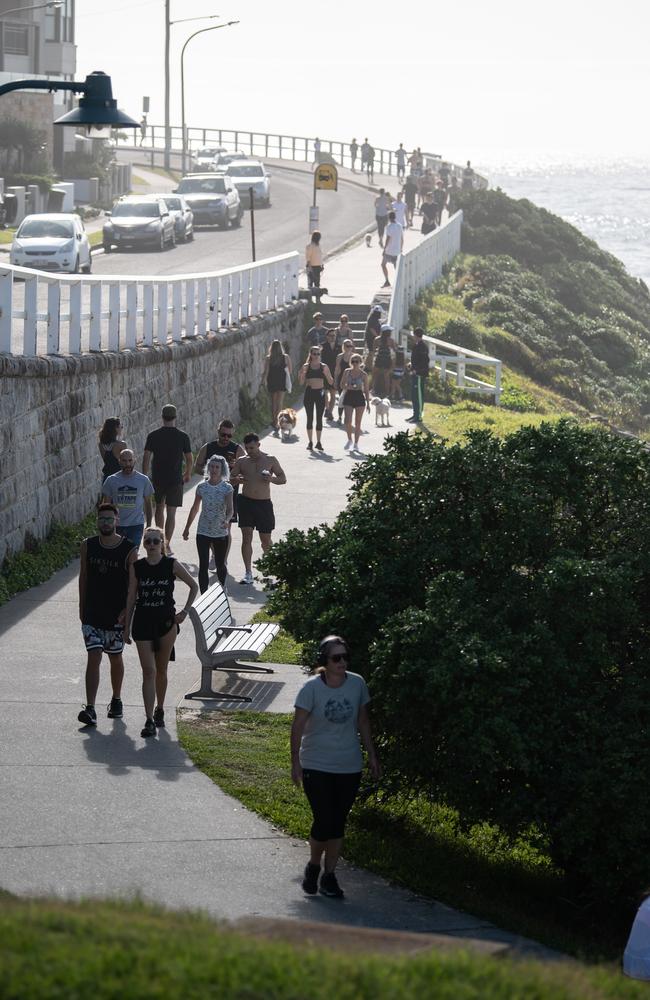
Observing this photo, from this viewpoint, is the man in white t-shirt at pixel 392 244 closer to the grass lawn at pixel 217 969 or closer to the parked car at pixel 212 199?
the parked car at pixel 212 199

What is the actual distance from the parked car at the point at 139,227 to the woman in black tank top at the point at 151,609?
107ft

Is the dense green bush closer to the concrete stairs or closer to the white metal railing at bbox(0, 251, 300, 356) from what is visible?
the white metal railing at bbox(0, 251, 300, 356)

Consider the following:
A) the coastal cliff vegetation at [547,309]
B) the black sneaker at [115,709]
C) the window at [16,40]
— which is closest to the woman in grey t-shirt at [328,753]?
the black sneaker at [115,709]

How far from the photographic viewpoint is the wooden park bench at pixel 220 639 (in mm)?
12094

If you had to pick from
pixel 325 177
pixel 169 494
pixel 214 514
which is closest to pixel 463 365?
pixel 325 177

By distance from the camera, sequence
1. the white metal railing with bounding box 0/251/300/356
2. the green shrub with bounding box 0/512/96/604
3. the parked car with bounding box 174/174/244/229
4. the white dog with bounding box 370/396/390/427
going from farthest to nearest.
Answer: the parked car with bounding box 174/174/244/229
the white dog with bounding box 370/396/390/427
the white metal railing with bounding box 0/251/300/356
the green shrub with bounding box 0/512/96/604

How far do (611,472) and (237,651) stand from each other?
3720 millimetres

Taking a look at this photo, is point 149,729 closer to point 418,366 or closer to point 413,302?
point 418,366

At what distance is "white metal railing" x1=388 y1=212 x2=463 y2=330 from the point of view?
35.3m

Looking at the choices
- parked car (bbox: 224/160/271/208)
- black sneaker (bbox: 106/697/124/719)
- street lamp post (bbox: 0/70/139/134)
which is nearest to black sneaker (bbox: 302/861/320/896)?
black sneaker (bbox: 106/697/124/719)

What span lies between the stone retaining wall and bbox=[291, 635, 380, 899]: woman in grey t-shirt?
23.8ft

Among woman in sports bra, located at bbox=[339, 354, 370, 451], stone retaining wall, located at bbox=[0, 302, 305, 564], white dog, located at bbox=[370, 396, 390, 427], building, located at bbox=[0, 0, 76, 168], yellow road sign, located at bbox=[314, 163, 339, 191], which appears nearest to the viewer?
stone retaining wall, located at bbox=[0, 302, 305, 564]

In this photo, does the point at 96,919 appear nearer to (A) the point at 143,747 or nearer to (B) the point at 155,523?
(A) the point at 143,747

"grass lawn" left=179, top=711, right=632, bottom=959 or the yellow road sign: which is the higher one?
the yellow road sign
